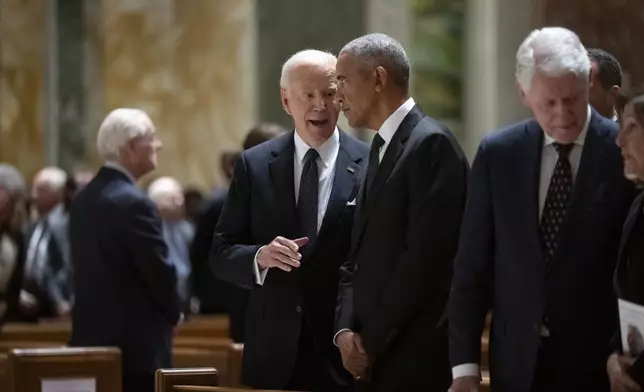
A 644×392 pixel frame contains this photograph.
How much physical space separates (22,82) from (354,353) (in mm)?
9443

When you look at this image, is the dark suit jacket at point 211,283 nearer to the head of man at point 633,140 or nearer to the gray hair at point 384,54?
the gray hair at point 384,54

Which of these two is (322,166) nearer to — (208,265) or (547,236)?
(547,236)

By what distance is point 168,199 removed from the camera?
10.1m

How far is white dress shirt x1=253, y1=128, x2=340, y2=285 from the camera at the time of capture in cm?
494

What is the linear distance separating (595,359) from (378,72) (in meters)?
1.20

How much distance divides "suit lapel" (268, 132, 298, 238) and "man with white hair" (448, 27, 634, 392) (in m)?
1.04

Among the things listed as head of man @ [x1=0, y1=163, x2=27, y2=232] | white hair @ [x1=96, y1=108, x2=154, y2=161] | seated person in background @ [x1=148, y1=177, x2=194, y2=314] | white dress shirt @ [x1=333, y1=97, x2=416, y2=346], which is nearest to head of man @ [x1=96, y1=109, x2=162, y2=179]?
white hair @ [x1=96, y1=108, x2=154, y2=161]

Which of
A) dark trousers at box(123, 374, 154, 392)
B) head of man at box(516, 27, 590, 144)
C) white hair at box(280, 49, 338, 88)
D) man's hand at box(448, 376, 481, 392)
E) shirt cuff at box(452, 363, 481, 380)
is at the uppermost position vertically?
white hair at box(280, 49, 338, 88)

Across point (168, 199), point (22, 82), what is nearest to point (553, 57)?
point (168, 199)

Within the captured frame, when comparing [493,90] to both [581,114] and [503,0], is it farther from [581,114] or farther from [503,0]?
[581,114]

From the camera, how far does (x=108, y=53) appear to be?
12.9 metres

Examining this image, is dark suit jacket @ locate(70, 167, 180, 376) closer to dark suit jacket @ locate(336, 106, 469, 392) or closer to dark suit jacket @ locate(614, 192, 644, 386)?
dark suit jacket @ locate(336, 106, 469, 392)

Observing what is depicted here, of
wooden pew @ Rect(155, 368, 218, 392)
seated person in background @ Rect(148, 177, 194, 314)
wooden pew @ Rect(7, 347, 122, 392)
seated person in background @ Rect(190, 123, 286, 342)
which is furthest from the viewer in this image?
seated person in background @ Rect(148, 177, 194, 314)

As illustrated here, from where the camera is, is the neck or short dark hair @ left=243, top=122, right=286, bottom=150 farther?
short dark hair @ left=243, top=122, right=286, bottom=150
